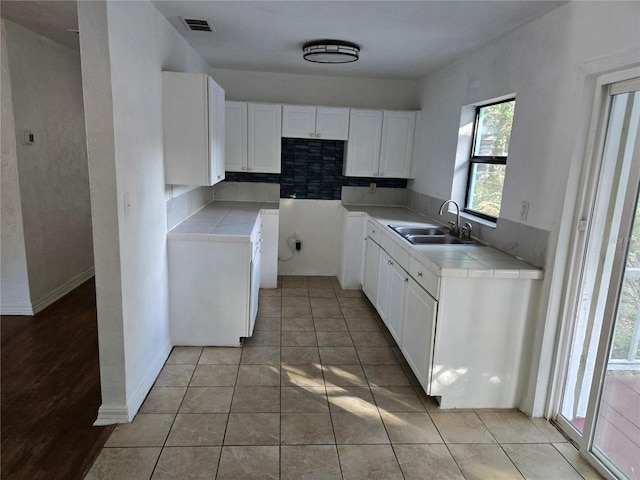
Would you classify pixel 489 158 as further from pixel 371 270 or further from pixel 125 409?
pixel 125 409

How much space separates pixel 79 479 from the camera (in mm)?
1942

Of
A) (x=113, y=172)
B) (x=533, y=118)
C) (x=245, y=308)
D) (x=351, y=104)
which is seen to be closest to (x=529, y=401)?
(x=533, y=118)

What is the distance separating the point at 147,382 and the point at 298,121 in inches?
121

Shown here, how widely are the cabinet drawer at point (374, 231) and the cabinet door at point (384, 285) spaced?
0.23 m

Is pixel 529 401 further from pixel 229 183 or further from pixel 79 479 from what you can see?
pixel 229 183

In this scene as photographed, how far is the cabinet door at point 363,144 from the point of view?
15.3 ft

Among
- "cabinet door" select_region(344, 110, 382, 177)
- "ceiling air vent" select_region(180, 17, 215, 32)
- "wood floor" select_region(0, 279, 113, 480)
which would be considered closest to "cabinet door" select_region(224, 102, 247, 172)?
"cabinet door" select_region(344, 110, 382, 177)

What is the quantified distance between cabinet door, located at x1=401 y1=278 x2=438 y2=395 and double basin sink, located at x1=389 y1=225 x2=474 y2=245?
20.1 inches

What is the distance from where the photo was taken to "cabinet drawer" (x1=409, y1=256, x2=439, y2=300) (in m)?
2.53

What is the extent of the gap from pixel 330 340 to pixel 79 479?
2.00 m

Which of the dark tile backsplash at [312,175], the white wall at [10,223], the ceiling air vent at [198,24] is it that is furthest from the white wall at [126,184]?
the dark tile backsplash at [312,175]

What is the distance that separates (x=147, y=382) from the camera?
2660 millimetres

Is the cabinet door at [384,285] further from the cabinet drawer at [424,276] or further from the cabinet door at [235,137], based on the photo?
the cabinet door at [235,137]

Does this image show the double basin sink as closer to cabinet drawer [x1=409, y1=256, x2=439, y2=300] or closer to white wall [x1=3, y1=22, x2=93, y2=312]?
cabinet drawer [x1=409, y1=256, x2=439, y2=300]
